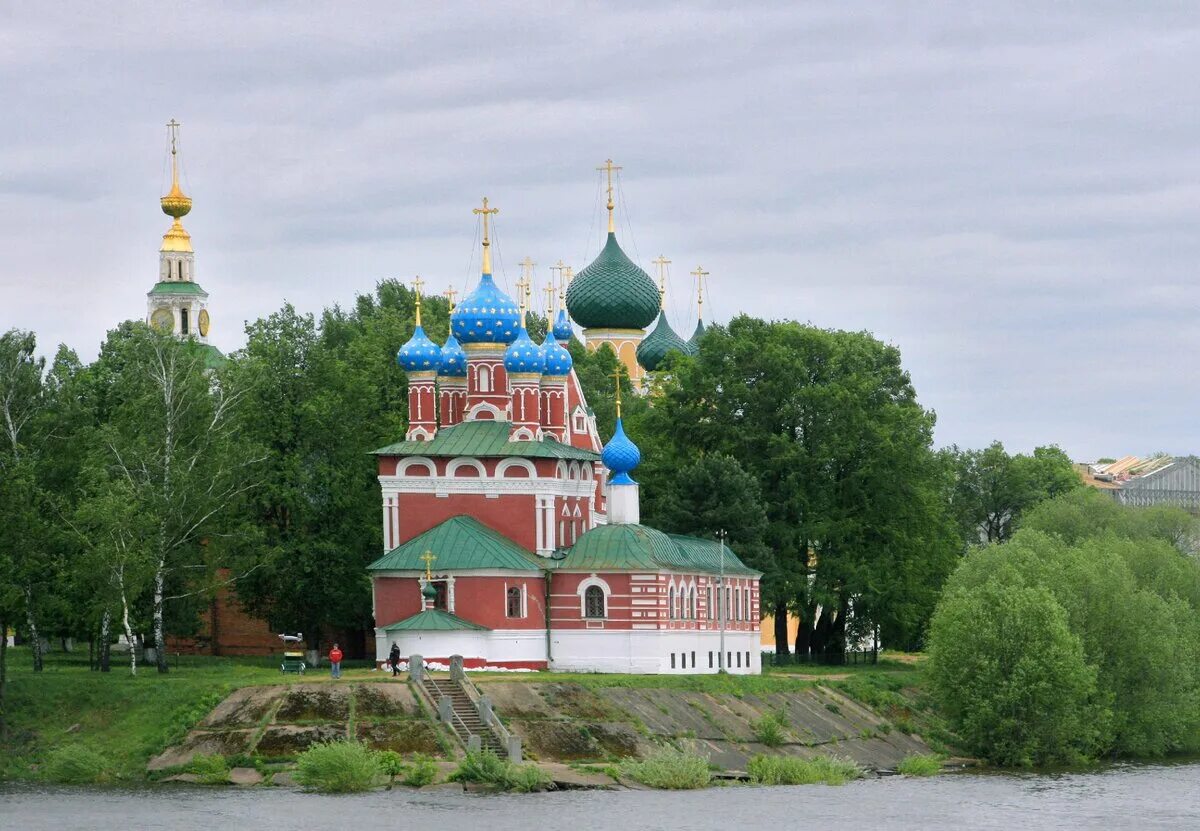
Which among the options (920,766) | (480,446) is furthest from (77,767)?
(920,766)

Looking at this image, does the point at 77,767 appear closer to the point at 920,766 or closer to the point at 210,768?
the point at 210,768

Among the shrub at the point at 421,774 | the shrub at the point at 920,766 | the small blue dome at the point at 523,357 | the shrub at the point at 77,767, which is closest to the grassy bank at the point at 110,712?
the shrub at the point at 77,767

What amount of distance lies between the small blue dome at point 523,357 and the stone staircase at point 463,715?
12.6m

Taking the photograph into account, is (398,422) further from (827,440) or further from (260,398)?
(827,440)

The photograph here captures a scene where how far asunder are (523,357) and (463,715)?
1487 cm

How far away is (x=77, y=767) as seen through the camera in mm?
60906

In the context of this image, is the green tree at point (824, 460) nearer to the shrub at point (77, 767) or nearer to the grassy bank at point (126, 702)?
the grassy bank at point (126, 702)

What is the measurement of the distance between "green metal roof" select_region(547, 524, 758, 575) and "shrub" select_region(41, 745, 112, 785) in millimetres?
15346

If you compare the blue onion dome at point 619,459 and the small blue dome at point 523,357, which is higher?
the small blue dome at point 523,357

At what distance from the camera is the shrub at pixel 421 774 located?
190 ft

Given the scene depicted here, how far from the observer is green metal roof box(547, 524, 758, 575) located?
70.8m

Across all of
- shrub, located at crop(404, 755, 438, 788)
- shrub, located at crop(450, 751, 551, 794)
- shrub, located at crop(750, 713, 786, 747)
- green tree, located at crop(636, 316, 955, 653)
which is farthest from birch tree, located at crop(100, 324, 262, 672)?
green tree, located at crop(636, 316, 955, 653)

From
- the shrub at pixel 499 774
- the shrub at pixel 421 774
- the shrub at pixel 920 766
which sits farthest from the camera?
the shrub at pixel 920 766

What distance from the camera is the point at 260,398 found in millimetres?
76500
